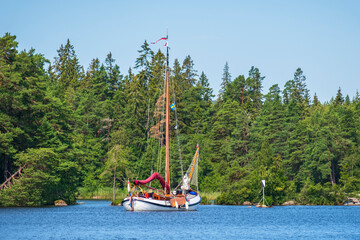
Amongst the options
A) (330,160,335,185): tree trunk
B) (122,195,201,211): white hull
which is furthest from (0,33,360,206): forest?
(122,195,201,211): white hull

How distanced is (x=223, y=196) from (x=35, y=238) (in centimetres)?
4993

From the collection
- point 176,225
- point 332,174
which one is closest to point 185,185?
point 176,225

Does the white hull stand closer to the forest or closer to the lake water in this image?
the lake water

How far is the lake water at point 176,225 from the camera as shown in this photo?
152 feet

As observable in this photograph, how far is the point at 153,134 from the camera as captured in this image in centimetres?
12306

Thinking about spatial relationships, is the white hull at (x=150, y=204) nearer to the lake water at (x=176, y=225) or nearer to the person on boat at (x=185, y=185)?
the lake water at (x=176, y=225)

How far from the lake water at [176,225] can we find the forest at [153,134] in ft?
43.7

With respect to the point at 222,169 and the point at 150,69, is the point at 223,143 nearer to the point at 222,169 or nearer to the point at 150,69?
the point at 222,169

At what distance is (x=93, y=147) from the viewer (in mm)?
123000

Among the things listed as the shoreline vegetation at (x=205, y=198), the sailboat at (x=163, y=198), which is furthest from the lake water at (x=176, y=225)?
the shoreline vegetation at (x=205, y=198)

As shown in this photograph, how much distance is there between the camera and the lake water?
4638cm

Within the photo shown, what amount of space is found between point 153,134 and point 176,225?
6947cm

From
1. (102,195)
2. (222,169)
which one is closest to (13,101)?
(102,195)

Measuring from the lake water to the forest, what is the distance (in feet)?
43.7
